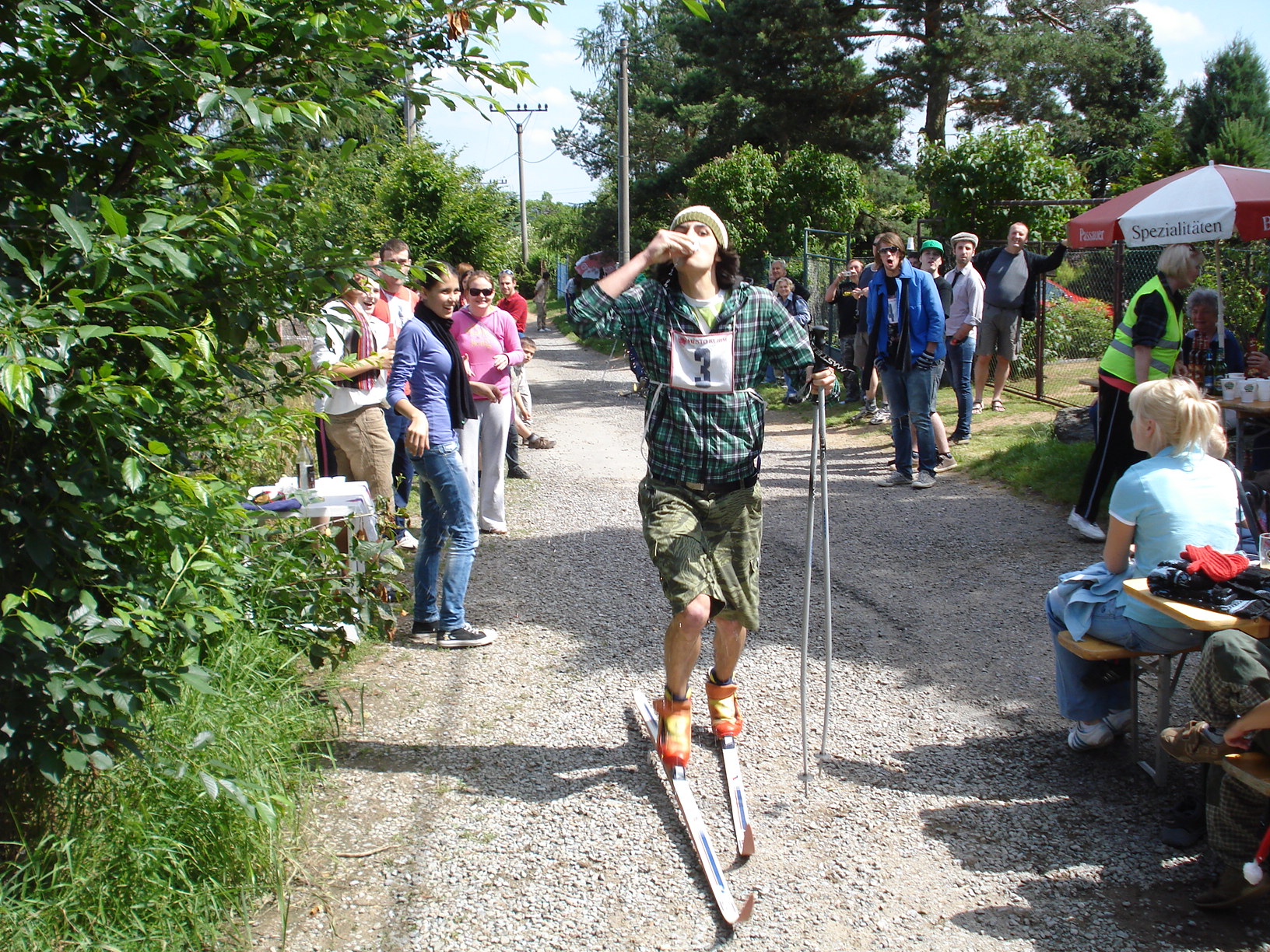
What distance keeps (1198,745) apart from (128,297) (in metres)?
3.18

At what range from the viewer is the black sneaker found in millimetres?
5371

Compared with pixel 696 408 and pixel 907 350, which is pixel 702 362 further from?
pixel 907 350

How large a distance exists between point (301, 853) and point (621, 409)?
11766 millimetres

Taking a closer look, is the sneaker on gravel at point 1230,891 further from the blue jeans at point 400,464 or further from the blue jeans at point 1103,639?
the blue jeans at point 400,464

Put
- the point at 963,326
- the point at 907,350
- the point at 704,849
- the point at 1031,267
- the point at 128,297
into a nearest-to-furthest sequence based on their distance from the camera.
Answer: the point at 128,297
the point at 704,849
the point at 907,350
the point at 963,326
the point at 1031,267

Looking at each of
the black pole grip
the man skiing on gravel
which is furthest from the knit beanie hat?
the black pole grip

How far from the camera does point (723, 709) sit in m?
4.09

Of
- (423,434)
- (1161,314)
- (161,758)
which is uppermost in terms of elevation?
(1161,314)

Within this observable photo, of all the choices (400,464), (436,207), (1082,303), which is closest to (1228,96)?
(1082,303)

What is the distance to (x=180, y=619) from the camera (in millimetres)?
2762

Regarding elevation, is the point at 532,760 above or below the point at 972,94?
below

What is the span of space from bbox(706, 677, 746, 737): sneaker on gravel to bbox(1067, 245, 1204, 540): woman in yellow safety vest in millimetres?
3445

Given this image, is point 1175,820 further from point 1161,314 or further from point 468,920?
point 1161,314

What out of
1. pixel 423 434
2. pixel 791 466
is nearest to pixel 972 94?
pixel 791 466
